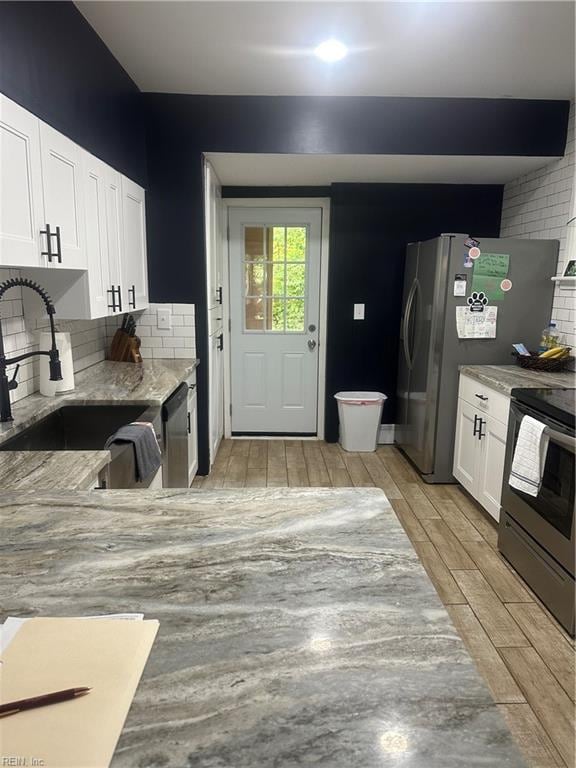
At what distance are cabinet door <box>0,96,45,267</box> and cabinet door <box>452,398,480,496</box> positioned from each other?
2.65 metres

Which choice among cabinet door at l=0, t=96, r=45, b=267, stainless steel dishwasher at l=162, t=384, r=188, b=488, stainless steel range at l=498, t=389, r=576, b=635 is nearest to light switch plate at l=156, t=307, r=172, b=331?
stainless steel dishwasher at l=162, t=384, r=188, b=488

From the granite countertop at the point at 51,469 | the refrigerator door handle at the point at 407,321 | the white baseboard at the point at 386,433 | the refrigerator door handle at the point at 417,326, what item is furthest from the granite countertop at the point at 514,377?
the granite countertop at the point at 51,469

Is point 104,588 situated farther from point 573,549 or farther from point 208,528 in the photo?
point 573,549

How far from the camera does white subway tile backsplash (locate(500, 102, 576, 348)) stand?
3189 mm

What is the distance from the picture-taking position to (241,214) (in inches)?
169

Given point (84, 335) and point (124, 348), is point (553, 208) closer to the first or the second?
point (124, 348)

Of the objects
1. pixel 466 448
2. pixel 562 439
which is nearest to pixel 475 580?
pixel 562 439

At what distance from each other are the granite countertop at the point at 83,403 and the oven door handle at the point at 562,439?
177 cm

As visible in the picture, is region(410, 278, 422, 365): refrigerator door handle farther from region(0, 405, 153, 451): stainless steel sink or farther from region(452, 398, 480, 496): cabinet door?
region(0, 405, 153, 451): stainless steel sink

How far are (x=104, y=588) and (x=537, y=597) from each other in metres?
2.19

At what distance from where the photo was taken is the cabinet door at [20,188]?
1588mm

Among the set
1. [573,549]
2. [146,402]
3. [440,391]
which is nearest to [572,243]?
[440,391]

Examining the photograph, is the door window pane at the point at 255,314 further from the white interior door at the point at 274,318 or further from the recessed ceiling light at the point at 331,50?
the recessed ceiling light at the point at 331,50

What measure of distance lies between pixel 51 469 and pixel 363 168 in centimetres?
312
